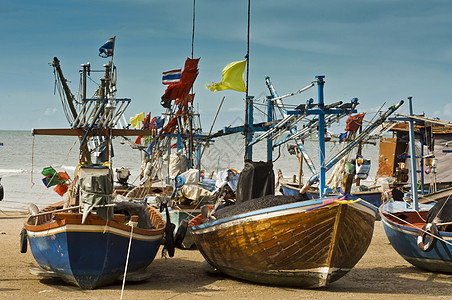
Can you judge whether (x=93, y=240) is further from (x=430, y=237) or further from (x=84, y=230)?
(x=430, y=237)

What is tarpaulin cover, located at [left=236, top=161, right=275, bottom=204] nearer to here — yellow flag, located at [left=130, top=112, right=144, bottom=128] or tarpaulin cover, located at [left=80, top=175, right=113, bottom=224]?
tarpaulin cover, located at [left=80, top=175, right=113, bottom=224]

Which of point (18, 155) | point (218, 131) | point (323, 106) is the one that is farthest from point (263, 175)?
point (18, 155)

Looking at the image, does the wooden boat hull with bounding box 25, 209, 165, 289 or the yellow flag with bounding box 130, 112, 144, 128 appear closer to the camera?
the wooden boat hull with bounding box 25, 209, 165, 289

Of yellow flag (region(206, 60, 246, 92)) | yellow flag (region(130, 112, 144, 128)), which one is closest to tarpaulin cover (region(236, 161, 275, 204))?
yellow flag (region(206, 60, 246, 92))

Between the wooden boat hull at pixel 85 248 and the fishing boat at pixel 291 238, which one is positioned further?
the wooden boat hull at pixel 85 248

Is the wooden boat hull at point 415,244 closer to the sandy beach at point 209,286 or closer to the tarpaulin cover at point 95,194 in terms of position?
the sandy beach at point 209,286

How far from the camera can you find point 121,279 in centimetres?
1039

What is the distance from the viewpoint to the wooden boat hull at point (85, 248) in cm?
962

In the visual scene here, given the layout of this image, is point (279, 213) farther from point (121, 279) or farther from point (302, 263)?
point (121, 279)

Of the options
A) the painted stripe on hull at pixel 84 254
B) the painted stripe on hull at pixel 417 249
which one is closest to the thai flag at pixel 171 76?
the painted stripe on hull at pixel 417 249

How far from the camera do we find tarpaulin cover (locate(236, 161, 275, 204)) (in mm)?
12367

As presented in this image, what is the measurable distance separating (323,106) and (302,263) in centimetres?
640

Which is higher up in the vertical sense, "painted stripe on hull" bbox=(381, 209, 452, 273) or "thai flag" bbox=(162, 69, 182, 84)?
"thai flag" bbox=(162, 69, 182, 84)

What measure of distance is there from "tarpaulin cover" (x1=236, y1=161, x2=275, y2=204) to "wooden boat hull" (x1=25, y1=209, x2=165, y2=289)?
8.86 ft
